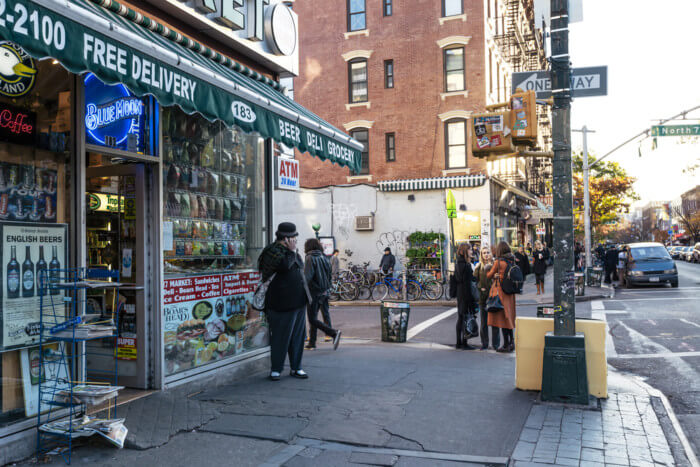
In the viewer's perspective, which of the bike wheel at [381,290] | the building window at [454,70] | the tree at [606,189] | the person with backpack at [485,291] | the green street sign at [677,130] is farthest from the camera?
the tree at [606,189]

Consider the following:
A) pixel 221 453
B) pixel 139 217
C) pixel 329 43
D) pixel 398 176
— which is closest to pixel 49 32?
pixel 139 217

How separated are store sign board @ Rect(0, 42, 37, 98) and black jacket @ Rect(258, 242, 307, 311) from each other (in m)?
3.14

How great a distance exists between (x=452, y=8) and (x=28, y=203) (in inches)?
968

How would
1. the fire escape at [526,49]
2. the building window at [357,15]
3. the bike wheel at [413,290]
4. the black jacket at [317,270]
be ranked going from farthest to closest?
1. the fire escape at [526,49]
2. the building window at [357,15]
3. the bike wheel at [413,290]
4. the black jacket at [317,270]

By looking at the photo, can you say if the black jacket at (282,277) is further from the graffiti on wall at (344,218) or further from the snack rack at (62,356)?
the graffiti on wall at (344,218)

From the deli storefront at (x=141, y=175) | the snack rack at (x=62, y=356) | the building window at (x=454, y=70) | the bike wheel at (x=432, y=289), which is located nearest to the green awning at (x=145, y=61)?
the deli storefront at (x=141, y=175)

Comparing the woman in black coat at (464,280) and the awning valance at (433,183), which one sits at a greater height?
the awning valance at (433,183)

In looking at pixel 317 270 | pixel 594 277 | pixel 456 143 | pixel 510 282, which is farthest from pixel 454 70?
pixel 317 270

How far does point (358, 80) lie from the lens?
93.2 feet

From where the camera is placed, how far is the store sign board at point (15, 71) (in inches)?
187

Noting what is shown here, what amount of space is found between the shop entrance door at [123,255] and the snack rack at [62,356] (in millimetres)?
1055

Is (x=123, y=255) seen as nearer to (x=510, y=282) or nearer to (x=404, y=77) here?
(x=510, y=282)

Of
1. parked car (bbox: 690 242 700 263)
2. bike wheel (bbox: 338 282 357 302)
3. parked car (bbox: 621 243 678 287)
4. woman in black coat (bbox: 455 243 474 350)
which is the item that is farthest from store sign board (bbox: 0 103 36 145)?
parked car (bbox: 690 242 700 263)

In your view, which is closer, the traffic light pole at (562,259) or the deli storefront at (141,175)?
the deli storefront at (141,175)
